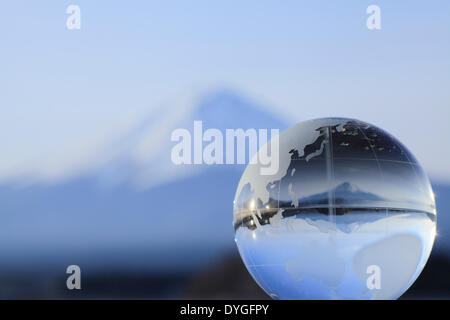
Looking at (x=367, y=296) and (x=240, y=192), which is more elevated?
(x=240, y=192)

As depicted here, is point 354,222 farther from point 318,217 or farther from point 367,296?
point 367,296

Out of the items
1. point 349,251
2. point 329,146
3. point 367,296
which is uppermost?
point 329,146

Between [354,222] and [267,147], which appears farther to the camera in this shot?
[267,147]

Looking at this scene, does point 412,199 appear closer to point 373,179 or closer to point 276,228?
point 373,179

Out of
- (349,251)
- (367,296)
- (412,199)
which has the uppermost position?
(412,199)

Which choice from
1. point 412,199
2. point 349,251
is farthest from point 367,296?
point 412,199

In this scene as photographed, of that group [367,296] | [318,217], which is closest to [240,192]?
[318,217]

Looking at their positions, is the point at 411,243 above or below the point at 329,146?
below
